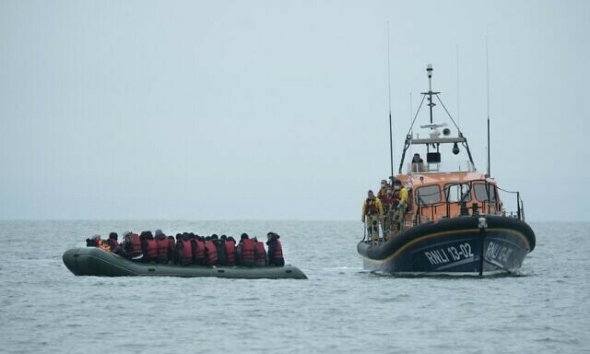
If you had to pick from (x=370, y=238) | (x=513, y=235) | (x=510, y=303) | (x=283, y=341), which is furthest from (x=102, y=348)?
(x=370, y=238)

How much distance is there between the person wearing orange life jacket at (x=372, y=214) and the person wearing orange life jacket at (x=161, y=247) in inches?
253

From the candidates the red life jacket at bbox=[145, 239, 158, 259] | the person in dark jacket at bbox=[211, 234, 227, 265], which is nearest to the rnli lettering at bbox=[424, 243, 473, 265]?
the person in dark jacket at bbox=[211, 234, 227, 265]

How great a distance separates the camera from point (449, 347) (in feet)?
82.0

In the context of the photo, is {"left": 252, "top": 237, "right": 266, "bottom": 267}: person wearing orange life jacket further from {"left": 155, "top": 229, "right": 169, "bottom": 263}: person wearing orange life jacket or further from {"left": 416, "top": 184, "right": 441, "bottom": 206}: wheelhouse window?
{"left": 416, "top": 184, "right": 441, "bottom": 206}: wheelhouse window

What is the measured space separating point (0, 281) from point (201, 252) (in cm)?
700

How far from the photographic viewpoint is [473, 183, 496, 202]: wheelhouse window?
3797 cm

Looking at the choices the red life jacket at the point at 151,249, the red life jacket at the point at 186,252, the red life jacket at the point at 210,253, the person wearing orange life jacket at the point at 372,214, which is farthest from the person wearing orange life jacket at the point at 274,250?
the person wearing orange life jacket at the point at 372,214

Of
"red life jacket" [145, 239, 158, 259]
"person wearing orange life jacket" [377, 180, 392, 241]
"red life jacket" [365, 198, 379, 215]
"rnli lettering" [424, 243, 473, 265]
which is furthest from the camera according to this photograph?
"red life jacket" [365, 198, 379, 215]

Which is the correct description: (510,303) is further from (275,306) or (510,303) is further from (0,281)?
(0,281)

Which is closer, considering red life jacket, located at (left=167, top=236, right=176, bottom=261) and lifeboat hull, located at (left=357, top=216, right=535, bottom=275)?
lifeboat hull, located at (left=357, top=216, right=535, bottom=275)

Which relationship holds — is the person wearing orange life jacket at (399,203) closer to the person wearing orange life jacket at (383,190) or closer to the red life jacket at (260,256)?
the person wearing orange life jacket at (383,190)

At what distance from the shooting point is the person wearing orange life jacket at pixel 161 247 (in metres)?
36.7

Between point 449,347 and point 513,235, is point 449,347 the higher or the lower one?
the lower one

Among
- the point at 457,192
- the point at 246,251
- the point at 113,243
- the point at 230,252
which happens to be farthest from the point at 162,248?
the point at 457,192
